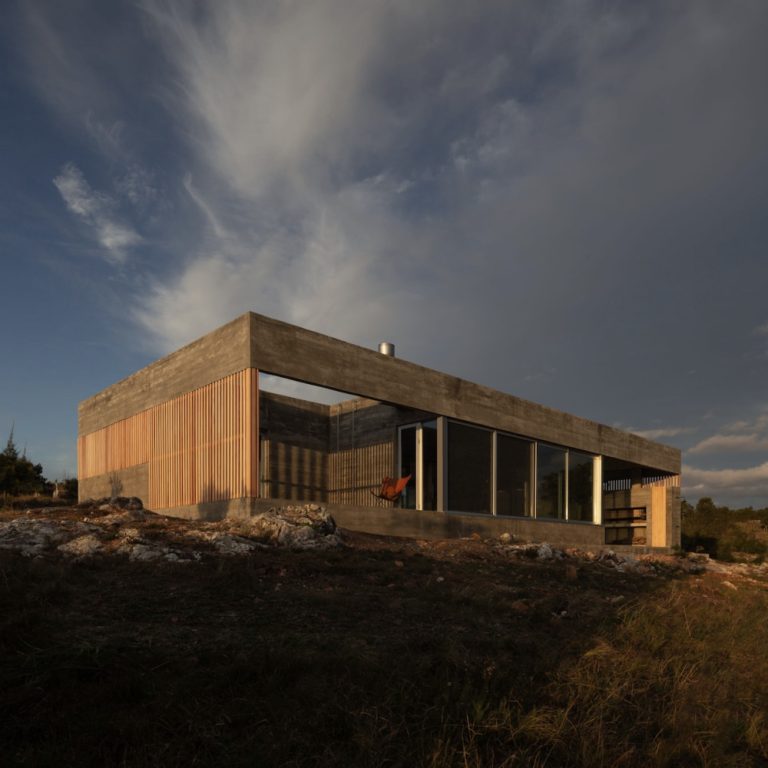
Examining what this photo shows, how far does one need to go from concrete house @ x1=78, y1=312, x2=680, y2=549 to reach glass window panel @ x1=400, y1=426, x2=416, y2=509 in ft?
0.13

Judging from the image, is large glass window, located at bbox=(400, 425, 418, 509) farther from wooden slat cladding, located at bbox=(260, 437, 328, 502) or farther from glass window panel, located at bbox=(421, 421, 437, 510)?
wooden slat cladding, located at bbox=(260, 437, 328, 502)

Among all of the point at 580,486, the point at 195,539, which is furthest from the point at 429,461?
the point at 195,539

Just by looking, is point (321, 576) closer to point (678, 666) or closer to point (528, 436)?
point (678, 666)

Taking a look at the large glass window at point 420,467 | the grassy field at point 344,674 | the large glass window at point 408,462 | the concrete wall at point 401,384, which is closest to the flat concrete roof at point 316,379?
the concrete wall at point 401,384

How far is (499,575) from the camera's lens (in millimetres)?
10469

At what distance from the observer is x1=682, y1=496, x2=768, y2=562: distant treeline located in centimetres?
3106

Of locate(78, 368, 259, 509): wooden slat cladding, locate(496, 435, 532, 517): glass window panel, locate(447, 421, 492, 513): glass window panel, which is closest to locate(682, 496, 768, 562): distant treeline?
locate(496, 435, 532, 517): glass window panel

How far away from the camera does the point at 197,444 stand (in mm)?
16125

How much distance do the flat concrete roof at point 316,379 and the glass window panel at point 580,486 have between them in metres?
0.83

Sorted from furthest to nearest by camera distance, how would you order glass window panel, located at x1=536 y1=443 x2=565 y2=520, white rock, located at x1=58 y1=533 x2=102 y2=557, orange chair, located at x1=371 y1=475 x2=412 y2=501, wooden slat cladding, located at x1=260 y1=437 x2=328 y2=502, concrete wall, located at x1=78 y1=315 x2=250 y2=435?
glass window panel, located at x1=536 y1=443 x2=565 y2=520 < wooden slat cladding, located at x1=260 y1=437 x2=328 y2=502 < orange chair, located at x1=371 y1=475 x2=412 y2=501 < concrete wall, located at x1=78 y1=315 x2=250 y2=435 < white rock, located at x1=58 y1=533 x2=102 y2=557

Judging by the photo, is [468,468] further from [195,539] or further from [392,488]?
[195,539]

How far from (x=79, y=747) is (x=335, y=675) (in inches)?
71.5

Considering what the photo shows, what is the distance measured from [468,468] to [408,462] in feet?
6.20

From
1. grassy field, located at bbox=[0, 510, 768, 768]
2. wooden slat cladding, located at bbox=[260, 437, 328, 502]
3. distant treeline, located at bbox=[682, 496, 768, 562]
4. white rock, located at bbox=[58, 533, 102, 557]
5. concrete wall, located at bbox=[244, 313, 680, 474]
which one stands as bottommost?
distant treeline, located at bbox=[682, 496, 768, 562]
